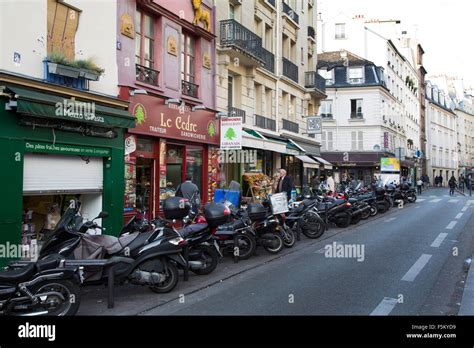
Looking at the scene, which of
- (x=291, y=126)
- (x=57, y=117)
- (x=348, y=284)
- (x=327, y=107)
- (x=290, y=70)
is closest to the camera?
(x=348, y=284)

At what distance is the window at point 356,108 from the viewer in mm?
48219

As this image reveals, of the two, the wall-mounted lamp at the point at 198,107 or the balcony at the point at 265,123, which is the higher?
the balcony at the point at 265,123

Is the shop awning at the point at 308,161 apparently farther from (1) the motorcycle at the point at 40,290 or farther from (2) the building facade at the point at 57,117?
(1) the motorcycle at the point at 40,290

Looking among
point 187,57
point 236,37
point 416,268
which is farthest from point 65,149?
point 236,37

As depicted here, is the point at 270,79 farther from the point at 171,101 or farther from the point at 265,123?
the point at 171,101

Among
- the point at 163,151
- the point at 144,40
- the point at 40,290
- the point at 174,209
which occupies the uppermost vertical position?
the point at 144,40

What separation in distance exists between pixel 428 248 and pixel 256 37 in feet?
38.5

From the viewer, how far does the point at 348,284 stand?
724cm

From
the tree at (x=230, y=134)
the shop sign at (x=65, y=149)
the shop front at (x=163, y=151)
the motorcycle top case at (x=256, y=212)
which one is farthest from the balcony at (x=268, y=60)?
the motorcycle top case at (x=256, y=212)

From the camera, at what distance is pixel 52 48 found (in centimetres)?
974

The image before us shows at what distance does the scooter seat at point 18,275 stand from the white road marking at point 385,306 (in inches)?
159

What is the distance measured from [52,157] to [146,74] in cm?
408

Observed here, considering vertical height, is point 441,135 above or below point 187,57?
above
